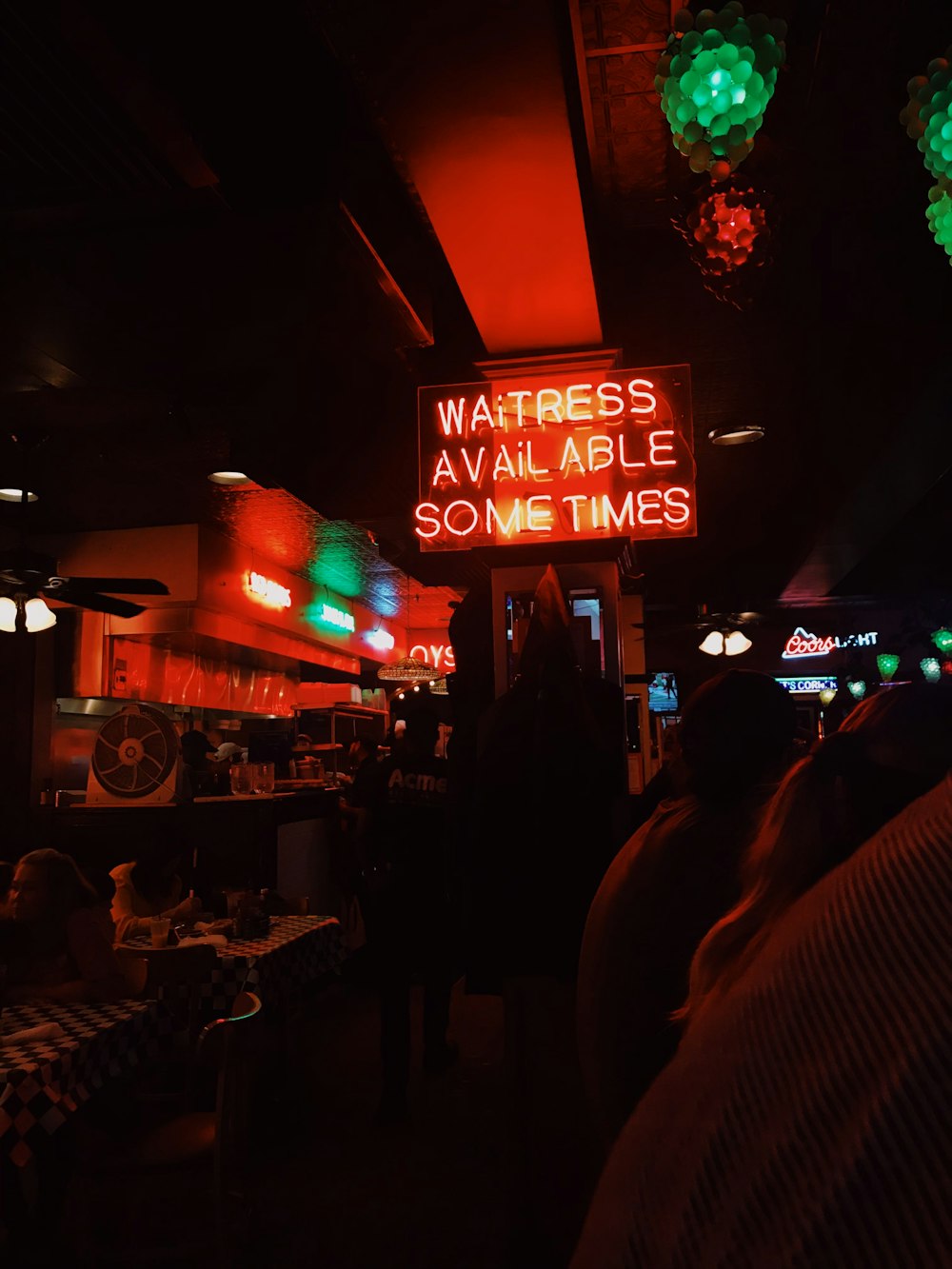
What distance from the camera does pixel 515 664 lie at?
4254 millimetres

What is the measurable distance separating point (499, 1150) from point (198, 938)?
73.1 inches

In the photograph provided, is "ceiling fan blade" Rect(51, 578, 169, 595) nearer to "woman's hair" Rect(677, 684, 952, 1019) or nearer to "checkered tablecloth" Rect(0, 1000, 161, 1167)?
"checkered tablecloth" Rect(0, 1000, 161, 1167)

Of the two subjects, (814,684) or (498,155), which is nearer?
(498,155)

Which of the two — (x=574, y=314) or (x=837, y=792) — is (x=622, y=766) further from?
(x=837, y=792)

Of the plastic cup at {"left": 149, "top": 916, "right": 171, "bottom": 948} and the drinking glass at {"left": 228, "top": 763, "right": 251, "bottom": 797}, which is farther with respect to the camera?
the drinking glass at {"left": 228, "top": 763, "right": 251, "bottom": 797}

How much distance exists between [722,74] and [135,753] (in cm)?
553

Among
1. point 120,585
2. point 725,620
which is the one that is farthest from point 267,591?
point 725,620

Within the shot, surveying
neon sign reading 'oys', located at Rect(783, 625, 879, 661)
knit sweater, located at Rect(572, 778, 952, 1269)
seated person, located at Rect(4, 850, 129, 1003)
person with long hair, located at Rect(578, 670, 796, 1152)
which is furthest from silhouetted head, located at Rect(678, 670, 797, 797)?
neon sign reading 'oys', located at Rect(783, 625, 879, 661)

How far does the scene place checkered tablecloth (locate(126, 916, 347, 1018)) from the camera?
12.9 ft

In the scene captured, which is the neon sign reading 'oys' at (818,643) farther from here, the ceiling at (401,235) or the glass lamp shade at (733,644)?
the ceiling at (401,235)

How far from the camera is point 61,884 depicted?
11.9 ft

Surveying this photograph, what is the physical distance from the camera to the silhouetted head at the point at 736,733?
6.16 ft

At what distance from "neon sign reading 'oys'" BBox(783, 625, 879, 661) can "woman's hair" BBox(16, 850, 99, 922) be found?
14.5 m

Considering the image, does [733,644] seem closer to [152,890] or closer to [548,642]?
[152,890]
